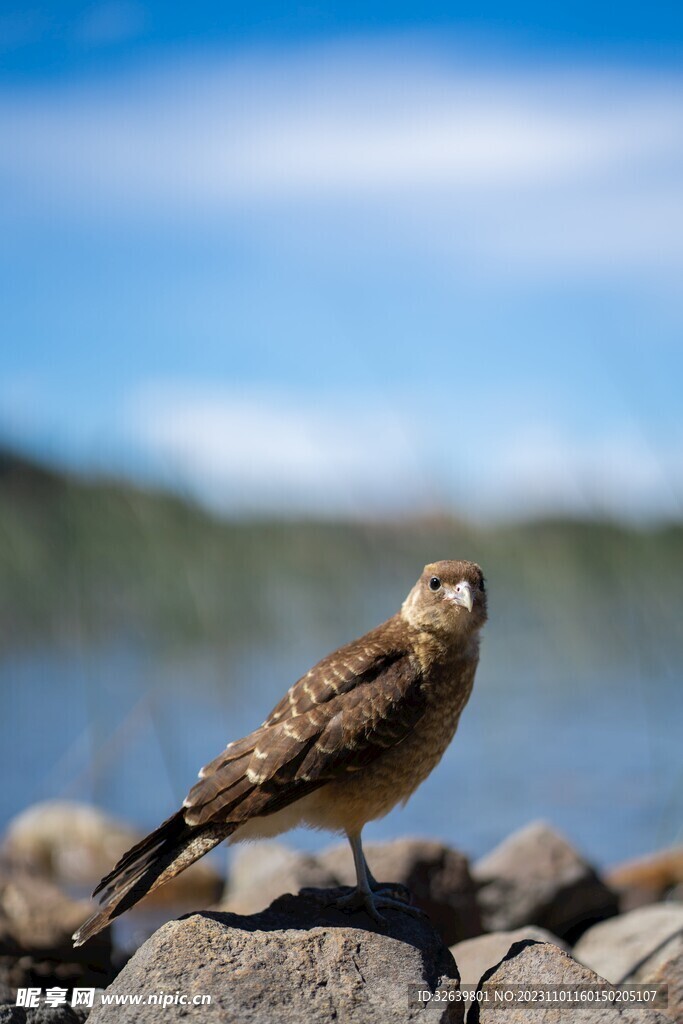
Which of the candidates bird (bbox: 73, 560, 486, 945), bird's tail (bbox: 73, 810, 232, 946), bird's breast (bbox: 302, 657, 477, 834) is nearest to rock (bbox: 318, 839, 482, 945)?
bird (bbox: 73, 560, 486, 945)

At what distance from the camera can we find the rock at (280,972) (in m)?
3.91

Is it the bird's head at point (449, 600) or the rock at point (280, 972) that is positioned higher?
the bird's head at point (449, 600)

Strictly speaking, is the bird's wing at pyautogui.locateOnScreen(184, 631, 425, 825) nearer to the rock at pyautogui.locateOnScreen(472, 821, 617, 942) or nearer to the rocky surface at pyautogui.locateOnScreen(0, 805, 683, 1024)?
the rocky surface at pyautogui.locateOnScreen(0, 805, 683, 1024)

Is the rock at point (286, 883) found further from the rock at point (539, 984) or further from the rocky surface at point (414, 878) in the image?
the rock at point (539, 984)

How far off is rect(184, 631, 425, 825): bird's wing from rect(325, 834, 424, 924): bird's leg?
1.44 ft

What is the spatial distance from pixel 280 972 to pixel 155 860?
70 cm

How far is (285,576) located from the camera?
30.5 feet

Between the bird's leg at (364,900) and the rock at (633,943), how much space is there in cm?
114

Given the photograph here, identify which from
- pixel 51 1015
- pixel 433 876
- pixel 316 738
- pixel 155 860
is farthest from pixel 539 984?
pixel 51 1015

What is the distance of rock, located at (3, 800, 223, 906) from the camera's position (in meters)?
8.30

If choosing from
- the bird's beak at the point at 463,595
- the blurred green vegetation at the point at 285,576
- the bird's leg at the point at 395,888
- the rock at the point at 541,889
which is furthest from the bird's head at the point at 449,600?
the blurred green vegetation at the point at 285,576

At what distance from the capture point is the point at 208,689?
9039mm

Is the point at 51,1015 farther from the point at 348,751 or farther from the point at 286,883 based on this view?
the point at 348,751

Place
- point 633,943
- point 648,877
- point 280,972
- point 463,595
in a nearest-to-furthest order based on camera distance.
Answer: point 280,972 < point 463,595 < point 633,943 < point 648,877
